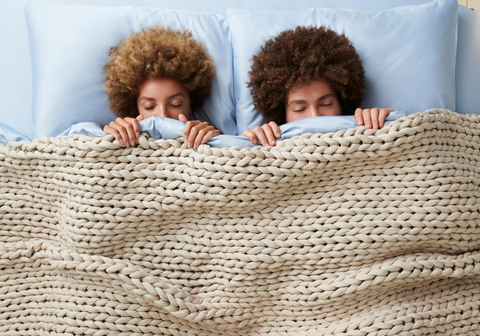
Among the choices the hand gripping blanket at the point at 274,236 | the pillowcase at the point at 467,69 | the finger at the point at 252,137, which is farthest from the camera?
the pillowcase at the point at 467,69

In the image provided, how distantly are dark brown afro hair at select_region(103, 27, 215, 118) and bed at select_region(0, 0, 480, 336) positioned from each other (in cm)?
29

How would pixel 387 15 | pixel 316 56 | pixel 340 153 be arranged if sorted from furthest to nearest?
pixel 387 15 < pixel 316 56 < pixel 340 153

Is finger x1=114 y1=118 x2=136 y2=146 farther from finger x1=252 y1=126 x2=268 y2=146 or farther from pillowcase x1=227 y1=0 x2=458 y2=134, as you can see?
pillowcase x1=227 y1=0 x2=458 y2=134

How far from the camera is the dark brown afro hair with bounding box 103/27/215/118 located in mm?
1064

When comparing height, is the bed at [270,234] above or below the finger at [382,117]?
below

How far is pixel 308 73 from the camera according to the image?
1.04 meters

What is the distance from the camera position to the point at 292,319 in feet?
2.92

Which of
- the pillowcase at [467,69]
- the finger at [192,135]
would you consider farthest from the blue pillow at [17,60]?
the pillowcase at [467,69]

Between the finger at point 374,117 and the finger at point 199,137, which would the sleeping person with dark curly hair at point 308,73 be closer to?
the finger at point 374,117

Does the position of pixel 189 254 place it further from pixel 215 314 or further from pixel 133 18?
pixel 133 18

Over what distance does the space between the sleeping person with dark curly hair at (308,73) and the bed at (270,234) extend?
0.22 m

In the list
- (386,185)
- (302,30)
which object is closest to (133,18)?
(302,30)

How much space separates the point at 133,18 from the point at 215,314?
3.35 ft

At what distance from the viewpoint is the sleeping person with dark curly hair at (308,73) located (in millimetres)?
1055
